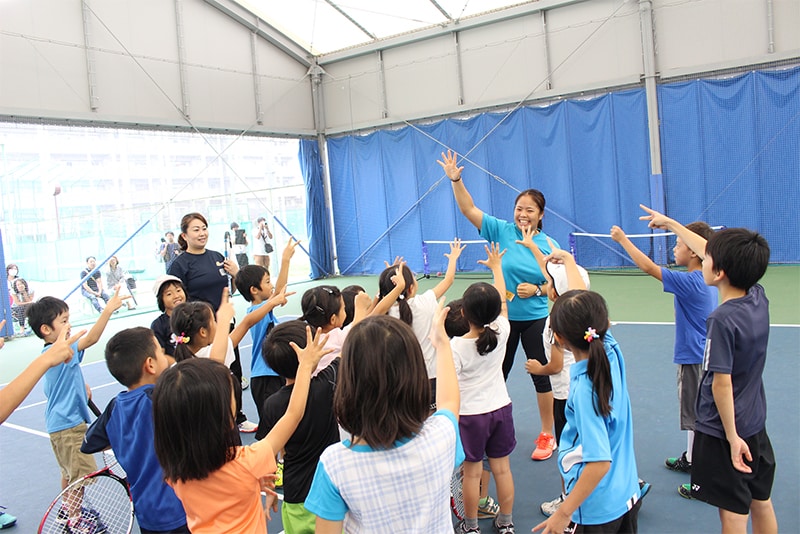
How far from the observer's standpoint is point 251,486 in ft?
5.82

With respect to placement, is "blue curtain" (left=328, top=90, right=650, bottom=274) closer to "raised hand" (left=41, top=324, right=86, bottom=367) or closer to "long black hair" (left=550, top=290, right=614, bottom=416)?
"long black hair" (left=550, top=290, right=614, bottom=416)

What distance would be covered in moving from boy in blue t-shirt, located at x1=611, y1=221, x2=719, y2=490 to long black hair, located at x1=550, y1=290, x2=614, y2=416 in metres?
0.83

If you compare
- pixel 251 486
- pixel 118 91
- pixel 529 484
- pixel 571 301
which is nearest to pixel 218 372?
pixel 251 486

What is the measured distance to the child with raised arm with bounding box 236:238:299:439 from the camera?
365 centimetres

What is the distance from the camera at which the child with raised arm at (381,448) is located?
148 cm

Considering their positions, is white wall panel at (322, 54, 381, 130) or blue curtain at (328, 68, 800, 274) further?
white wall panel at (322, 54, 381, 130)

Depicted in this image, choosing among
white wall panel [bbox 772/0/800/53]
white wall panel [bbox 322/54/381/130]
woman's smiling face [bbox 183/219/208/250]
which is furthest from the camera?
white wall panel [bbox 322/54/381/130]

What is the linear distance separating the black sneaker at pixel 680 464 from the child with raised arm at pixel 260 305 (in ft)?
7.41

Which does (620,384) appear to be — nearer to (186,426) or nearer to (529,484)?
(186,426)

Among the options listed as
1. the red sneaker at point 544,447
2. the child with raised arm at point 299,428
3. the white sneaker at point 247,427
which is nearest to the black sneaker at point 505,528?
the red sneaker at point 544,447

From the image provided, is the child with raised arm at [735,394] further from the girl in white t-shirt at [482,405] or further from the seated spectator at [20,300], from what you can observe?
the seated spectator at [20,300]

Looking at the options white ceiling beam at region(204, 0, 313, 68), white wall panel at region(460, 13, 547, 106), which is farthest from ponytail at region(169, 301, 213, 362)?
white ceiling beam at region(204, 0, 313, 68)

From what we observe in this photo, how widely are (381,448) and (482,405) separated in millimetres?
1418

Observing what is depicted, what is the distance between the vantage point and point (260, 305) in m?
3.91
